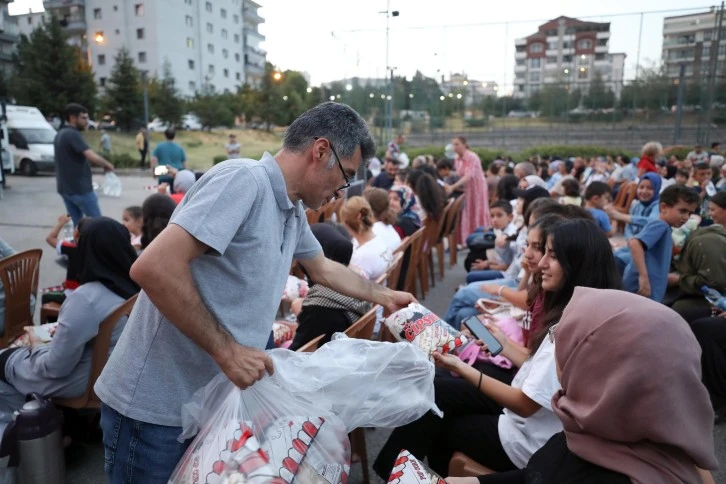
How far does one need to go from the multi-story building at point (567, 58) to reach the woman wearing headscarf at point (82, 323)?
69.5 ft

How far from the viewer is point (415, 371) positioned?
1.70 m

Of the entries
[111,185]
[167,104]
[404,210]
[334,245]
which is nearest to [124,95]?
[167,104]

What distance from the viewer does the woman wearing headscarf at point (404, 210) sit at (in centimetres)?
598

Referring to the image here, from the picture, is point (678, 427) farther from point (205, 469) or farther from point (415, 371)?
point (205, 469)

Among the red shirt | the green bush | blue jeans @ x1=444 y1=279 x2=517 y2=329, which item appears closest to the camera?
blue jeans @ x1=444 y1=279 x2=517 y2=329

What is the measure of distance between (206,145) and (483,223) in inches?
1003

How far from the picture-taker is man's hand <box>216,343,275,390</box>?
4.56 feet

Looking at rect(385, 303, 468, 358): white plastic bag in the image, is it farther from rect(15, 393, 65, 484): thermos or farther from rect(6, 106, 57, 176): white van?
rect(6, 106, 57, 176): white van

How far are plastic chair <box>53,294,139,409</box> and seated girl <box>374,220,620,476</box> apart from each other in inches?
57.6

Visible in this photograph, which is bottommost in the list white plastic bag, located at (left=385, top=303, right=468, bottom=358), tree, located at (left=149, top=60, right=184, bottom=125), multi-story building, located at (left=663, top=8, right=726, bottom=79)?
white plastic bag, located at (left=385, top=303, right=468, bottom=358)

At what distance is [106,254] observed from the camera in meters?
2.49

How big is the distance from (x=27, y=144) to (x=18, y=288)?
1781 cm

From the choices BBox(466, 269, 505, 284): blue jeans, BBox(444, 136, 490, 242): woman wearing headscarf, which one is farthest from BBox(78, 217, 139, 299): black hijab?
BBox(444, 136, 490, 242): woman wearing headscarf

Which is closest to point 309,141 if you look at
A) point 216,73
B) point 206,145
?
point 206,145
